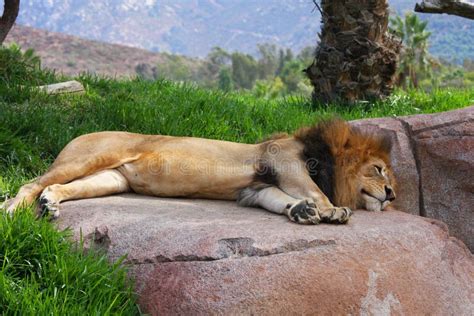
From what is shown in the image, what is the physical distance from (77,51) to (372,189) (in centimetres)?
6660

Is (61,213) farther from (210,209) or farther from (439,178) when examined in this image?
(439,178)

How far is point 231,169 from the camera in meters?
4.34

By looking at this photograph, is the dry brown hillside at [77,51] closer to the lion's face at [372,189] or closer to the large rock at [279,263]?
the lion's face at [372,189]

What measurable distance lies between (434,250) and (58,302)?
196cm

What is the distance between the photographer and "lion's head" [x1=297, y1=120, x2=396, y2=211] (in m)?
4.21

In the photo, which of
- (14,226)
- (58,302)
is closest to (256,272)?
(58,302)

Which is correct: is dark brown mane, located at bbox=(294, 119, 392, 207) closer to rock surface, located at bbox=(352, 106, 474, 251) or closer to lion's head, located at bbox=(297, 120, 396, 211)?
lion's head, located at bbox=(297, 120, 396, 211)

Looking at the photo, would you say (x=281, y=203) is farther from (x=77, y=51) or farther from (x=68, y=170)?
(x=77, y=51)

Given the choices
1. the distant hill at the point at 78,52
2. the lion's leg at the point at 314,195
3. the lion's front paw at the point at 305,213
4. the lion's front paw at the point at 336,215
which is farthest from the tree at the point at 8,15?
the distant hill at the point at 78,52

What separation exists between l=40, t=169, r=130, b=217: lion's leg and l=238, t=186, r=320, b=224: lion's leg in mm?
797

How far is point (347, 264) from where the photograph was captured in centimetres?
332

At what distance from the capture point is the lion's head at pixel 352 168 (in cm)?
421

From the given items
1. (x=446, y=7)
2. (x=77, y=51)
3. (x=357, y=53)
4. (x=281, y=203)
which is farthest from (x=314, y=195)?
(x=77, y=51)

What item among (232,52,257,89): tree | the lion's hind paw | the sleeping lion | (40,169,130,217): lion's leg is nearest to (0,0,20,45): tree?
the sleeping lion
